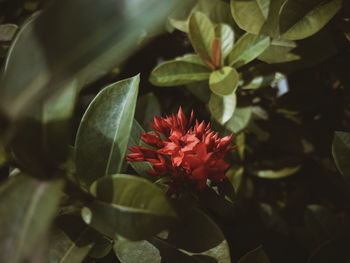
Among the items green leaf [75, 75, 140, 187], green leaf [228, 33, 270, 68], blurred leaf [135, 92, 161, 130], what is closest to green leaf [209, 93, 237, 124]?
green leaf [228, 33, 270, 68]

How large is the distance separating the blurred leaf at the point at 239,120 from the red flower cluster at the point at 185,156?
0.31m

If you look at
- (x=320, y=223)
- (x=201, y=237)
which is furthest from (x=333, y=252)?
(x=201, y=237)

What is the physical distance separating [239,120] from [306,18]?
35 cm

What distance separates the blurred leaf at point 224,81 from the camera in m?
0.92

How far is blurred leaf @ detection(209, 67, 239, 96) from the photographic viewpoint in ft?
3.02

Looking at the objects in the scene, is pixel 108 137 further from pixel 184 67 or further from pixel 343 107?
pixel 343 107

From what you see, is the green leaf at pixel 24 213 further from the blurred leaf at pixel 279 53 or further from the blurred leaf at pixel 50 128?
the blurred leaf at pixel 279 53

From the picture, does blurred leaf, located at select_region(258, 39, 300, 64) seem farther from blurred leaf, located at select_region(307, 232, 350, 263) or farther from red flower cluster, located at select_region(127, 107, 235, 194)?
blurred leaf, located at select_region(307, 232, 350, 263)

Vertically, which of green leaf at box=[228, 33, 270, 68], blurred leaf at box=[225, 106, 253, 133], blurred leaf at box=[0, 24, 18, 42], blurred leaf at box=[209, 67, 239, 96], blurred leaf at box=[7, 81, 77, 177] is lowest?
blurred leaf at box=[225, 106, 253, 133]

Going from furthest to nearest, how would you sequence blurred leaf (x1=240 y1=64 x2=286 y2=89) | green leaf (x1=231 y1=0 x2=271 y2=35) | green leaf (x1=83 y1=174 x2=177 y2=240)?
1. blurred leaf (x1=240 y1=64 x2=286 y2=89)
2. green leaf (x1=231 y1=0 x2=271 y2=35)
3. green leaf (x1=83 y1=174 x2=177 y2=240)

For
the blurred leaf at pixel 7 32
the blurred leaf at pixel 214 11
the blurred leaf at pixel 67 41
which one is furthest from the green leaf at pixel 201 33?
the blurred leaf at pixel 67 41

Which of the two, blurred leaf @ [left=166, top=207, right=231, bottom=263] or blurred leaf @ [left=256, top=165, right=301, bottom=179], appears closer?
blurred leaf @ [left=166, top=207, right=231, bottom=263]

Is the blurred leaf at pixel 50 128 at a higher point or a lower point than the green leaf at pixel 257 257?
higher

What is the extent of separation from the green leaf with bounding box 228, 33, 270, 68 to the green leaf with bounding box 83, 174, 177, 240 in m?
0.58
